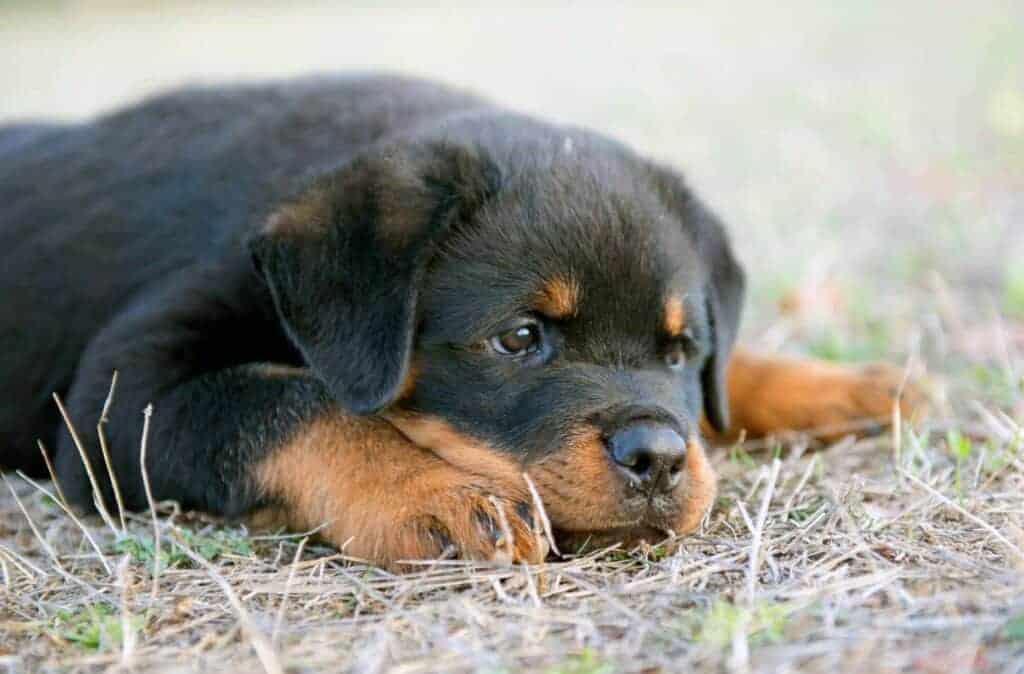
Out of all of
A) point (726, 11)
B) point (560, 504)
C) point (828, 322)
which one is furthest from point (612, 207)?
point (726, 11)

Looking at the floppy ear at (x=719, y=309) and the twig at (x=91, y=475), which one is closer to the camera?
the twig at (x=91, y=475)

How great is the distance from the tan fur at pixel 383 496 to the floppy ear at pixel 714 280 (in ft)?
3.55

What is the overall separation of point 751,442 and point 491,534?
177 cm

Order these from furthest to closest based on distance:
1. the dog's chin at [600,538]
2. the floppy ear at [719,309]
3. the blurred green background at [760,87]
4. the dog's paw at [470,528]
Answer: the blurred green background at [760,87] → the floppy ear at [719,309] → the dog's chin at [600,538] → the dog's paw at [470,528]

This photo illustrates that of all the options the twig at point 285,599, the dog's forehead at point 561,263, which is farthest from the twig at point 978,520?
the twig at point 285,599

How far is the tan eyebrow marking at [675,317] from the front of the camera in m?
3.68

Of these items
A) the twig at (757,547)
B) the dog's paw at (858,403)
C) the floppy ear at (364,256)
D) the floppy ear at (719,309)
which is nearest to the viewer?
the twig at (757,547)

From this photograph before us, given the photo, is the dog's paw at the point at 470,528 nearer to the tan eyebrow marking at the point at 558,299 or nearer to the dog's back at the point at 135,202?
the tan eyebrow marking at the point at 558,299

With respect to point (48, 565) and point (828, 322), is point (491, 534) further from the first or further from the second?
point (828, 322)

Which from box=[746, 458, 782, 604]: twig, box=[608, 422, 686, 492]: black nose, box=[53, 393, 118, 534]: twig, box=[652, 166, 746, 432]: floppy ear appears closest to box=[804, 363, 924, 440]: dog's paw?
box=[652, 166, 746, 432]: floppy ear

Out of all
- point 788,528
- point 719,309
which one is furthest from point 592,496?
point 719,309

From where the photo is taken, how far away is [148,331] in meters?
3.96

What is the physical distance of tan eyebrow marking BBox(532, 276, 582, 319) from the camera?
3.51 meters

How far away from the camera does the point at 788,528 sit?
11.7 feet
